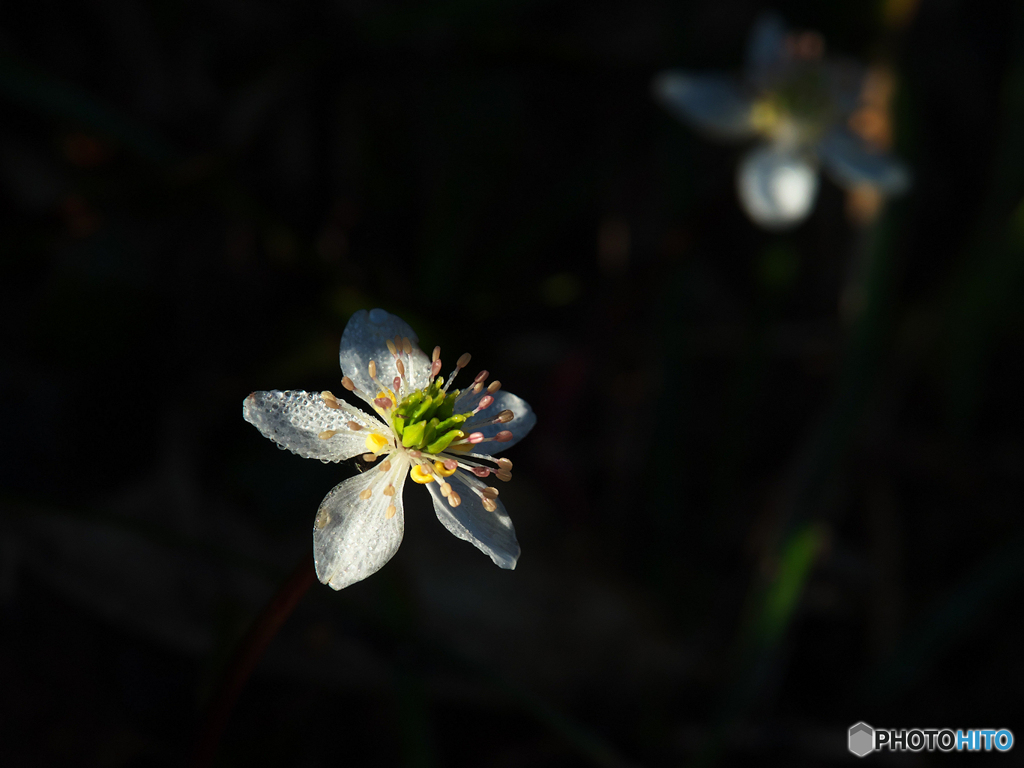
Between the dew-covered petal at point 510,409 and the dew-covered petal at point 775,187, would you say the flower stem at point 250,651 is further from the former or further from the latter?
the dew-covered petal at point 775,187

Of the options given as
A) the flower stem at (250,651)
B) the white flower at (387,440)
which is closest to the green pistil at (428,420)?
the white flower at (387,440)

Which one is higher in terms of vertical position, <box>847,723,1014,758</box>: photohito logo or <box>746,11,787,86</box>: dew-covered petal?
<box>746,11,787,86</box>: dew-covered petal

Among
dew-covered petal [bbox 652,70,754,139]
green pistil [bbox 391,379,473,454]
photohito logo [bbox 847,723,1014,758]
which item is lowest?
green pistil [bbox 391,379,473,454]

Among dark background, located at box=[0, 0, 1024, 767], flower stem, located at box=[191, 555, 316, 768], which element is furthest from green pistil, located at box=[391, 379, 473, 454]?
dark background, located at box=[0, 0, 1024, 767]

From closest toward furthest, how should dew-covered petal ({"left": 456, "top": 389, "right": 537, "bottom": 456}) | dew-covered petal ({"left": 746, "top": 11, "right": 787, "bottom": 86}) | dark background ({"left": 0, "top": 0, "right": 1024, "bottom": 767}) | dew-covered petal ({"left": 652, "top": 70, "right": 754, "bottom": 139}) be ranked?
1. dew-covered petal ({"left": 456, "top": 389, "right": 537, "bottom": 456})
2. dark background ({"left": 0, "top": 0, "right": 1024, "bottom": 767})
3. dew-covered petal ({"left": 652, "top": 70, "right": 754, "bottom": 139})
4. dew-covered petal ({"left": 746, "top": 11, "right": 787, "bottom": 86})

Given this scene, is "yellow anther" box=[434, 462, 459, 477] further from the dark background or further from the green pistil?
the dark background

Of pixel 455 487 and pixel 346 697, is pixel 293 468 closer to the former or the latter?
pixel 346 697

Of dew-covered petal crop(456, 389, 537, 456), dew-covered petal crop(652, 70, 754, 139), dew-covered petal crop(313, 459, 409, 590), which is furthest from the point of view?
dew-covered petal crop(652, 70, 754, 139)
